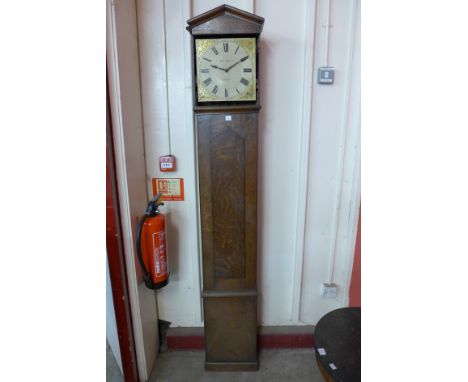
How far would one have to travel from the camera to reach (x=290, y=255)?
1757 mm

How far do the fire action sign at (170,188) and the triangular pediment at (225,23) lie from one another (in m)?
0.82

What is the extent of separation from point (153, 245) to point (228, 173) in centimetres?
60

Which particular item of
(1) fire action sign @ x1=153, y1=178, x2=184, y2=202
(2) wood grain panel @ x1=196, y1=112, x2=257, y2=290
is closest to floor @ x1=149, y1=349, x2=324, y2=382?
(2) wood grain panel @ x1=196, y1=112, x2=257, y2=290

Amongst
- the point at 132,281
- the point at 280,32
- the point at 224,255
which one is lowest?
the point at 132,281

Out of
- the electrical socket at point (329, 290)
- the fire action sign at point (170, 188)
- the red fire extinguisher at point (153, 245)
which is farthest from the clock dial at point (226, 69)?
the electrical socket at point (329, 290)

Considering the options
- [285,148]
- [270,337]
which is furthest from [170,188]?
[270,337]

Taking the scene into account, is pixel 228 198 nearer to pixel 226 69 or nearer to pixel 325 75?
pixel 226 69

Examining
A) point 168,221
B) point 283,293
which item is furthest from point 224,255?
point 283,293

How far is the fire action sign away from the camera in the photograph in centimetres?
166

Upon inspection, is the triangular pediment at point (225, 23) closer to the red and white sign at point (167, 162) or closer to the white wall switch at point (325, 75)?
the white wall switch at point (325, 75)

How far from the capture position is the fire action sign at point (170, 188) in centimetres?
166

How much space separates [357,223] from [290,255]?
18.6 inches

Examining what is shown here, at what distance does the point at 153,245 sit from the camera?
5.01ft
